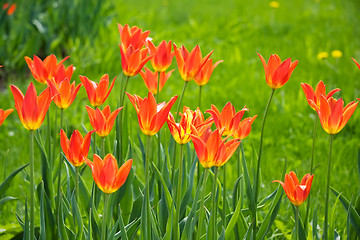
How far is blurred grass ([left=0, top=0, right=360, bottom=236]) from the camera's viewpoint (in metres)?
2.84

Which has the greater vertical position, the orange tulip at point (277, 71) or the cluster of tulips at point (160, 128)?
the orange tulip at point (277, 71)

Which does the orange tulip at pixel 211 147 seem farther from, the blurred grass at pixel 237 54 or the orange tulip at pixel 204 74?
the blurred grass at pixel 237 54

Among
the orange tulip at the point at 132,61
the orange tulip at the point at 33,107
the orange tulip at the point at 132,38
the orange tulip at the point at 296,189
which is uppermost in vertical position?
the orange tulip at the point at 132,38

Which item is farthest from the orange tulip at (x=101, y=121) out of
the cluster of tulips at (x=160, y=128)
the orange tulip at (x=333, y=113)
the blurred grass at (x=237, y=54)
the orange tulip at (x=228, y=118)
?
the blurred grass at (x=237, y=54)

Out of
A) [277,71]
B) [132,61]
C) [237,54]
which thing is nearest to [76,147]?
[132,61]

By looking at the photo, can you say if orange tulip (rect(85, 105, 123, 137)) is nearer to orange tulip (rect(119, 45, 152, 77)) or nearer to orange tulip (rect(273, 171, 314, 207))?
orange tulip (rect(119, 45, 152, 77))

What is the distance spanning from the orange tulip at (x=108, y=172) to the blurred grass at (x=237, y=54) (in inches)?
36.2

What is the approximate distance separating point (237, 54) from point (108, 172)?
331 centimetres

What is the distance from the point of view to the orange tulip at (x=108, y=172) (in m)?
1.21

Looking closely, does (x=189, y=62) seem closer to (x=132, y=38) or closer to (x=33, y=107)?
(x=132, y=38)

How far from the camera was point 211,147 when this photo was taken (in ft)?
3.95

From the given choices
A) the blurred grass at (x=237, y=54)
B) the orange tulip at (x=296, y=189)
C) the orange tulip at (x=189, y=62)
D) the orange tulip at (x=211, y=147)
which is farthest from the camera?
the blurred grass at (x=237, y=54)

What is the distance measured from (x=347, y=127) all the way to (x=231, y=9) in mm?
3347

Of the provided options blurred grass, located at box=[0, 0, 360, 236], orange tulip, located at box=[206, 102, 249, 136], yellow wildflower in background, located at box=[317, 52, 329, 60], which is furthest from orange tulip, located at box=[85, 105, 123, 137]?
yellow wildflower in background, located at box=[317, 52, 329, 60]
